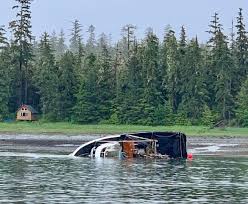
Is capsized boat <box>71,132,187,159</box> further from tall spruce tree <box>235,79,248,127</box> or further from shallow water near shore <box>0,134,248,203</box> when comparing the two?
tall spruce tree <box>235,79,248,127</box>

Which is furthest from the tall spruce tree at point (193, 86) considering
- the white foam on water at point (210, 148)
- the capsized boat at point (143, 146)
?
the capsized boat at point (143, 146)

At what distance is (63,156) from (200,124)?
152 ft

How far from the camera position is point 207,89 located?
135250 mm

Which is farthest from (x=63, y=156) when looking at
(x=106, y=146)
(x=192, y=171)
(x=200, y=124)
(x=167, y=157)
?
(x=200, y=124)

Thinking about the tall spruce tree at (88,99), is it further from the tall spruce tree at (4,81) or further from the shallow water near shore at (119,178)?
the shallow water near shore at (119,178)

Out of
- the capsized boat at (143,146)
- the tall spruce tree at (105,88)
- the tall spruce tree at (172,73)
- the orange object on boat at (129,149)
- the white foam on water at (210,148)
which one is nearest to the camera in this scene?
the capsized boat at (143,146)

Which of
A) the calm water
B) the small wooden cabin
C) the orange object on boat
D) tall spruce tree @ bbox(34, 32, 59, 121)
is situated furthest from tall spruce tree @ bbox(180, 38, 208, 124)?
the calm water

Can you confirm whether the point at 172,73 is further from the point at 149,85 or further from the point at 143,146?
the point at 143,146

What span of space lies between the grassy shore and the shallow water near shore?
21230 mm

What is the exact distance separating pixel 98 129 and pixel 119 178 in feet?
197

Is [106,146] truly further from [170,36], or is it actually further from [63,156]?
[170,36]

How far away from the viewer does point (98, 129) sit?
405 feet

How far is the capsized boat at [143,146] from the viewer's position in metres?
86.8

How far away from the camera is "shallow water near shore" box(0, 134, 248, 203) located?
51319 mm
